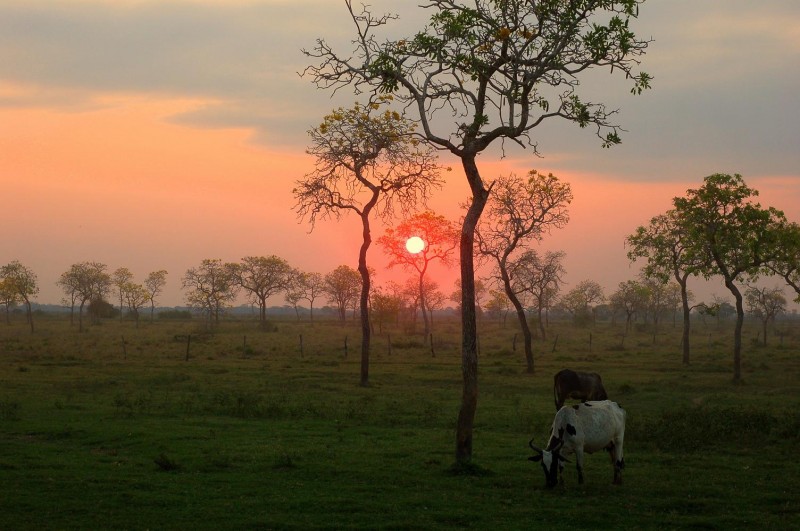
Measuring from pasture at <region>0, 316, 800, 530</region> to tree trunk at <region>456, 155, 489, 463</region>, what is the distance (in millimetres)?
803

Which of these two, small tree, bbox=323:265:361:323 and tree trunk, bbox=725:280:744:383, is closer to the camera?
tree trunk, bbox=725:280:744:383

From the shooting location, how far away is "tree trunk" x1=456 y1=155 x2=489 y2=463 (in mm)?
17438

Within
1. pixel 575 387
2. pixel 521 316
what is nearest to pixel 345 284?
pixel 521 316

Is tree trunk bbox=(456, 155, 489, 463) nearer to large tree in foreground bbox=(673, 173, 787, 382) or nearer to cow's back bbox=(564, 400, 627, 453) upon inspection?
cow's back bbox=(564, 400, 627, 453)

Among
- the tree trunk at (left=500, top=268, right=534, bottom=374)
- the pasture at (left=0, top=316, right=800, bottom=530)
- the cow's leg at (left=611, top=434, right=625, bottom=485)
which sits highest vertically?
the tree trunk at (left=500, top=268, right=534, bottom=374)

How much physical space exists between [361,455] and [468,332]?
4.35m

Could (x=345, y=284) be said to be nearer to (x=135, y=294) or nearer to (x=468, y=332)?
(x=135, y=294)

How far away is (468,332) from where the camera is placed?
699 inches

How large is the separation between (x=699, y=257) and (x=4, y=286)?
101 m

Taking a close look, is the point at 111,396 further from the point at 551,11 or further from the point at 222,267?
the point at 222,267

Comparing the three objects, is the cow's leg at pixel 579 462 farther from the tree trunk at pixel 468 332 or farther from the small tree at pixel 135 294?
the small tree at pixel 135 294

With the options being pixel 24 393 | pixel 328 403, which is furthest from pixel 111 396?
pixel 328 403

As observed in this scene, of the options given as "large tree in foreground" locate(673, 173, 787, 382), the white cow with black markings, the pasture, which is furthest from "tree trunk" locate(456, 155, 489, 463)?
"large tree in foreground" locate(673, 173, 787, 382)

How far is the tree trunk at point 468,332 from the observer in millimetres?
17438
